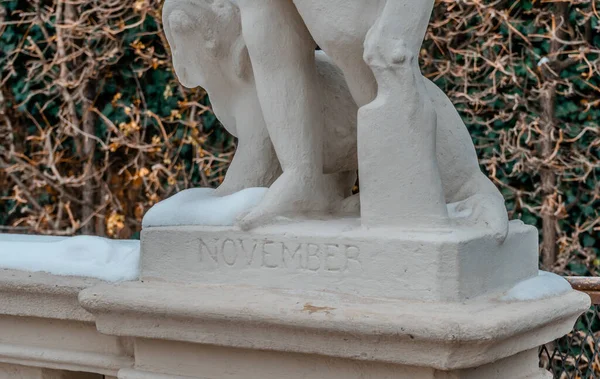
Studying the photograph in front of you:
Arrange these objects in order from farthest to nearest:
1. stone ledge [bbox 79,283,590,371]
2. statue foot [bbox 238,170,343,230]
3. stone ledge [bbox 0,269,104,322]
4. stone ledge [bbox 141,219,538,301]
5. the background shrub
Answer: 1. the background shrub
2. stone ledge [bbox 0,269,104,322]
3. statue foot [bbox 238,170,343,230]
4. stone ledge [bbox 141,219,538,301]
5. stone ledge [bbox 79,283,590,371]

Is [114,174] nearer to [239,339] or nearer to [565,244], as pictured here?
[565,244]

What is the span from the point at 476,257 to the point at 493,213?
0.58 feet

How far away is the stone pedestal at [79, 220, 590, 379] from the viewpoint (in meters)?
2.01

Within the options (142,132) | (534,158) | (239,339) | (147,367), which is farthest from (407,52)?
(142,132)

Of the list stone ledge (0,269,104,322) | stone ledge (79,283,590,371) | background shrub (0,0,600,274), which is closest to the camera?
stone ledge (79,283,590,371)

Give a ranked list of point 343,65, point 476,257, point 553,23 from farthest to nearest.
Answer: point 553,23 → point 343,65 → point 476,257

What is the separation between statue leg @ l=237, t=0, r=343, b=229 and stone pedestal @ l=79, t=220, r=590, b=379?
0.15 m

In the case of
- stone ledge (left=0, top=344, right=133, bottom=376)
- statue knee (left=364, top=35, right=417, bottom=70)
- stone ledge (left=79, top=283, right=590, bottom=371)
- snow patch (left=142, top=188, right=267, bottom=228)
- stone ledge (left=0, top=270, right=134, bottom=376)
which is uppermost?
statue knee (left=364, top=35, right=417, bottom=70)

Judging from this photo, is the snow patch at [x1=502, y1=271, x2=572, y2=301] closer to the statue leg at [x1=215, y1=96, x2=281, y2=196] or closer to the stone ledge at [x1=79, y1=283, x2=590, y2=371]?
the stone ledge at [x1=79, y1=283, x2=590, y2=371]

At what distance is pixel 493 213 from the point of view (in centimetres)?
227

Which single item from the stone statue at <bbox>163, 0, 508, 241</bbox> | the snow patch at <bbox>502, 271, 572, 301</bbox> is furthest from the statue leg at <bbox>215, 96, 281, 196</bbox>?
the snow patch at <bbox>502, 271, 572, 301</bbox>

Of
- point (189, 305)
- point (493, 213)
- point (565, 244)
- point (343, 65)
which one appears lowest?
point (565, 244)

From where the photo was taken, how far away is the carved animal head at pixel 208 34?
2.55 metres

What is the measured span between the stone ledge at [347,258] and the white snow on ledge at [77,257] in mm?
97
